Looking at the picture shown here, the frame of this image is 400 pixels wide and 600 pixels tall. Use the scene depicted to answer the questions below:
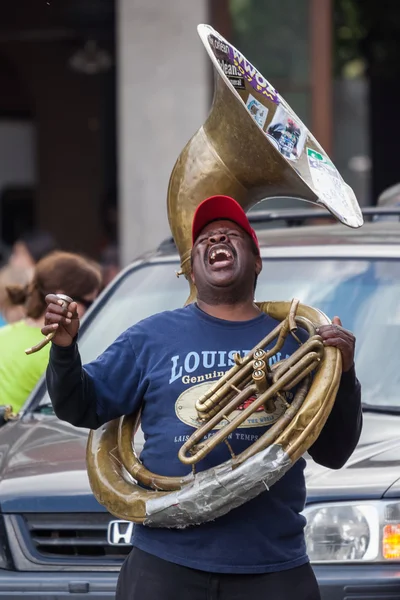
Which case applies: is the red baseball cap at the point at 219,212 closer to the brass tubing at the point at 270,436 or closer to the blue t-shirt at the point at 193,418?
the blue t-shirt at the point at 193,418

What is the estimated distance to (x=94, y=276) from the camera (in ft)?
17.5

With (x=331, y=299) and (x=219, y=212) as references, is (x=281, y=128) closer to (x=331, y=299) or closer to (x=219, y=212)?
(x=219, y=212)

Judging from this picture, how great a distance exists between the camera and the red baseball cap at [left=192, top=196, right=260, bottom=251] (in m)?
3.21

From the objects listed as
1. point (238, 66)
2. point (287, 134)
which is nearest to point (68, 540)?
point (287, 134)

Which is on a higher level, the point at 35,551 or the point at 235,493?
the point at 235,493

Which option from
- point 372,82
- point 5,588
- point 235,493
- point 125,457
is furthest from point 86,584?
point 372,82

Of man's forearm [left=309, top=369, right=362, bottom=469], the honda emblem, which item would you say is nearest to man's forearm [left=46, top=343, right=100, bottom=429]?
man's forearm [left=309, top=369, right=362, bottom=469]

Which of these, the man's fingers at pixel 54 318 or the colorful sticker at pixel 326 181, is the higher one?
the colorful sticker at pixel 326 181

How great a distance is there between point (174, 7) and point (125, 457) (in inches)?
298

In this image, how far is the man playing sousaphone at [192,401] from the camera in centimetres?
297

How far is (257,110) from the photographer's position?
364cm

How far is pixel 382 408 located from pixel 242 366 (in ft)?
4.23

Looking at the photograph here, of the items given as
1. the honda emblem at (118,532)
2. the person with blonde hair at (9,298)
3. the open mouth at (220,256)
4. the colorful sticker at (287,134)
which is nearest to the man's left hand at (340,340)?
the open mouth at (220,256)

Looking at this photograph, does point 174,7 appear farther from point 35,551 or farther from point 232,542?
point 232,542
